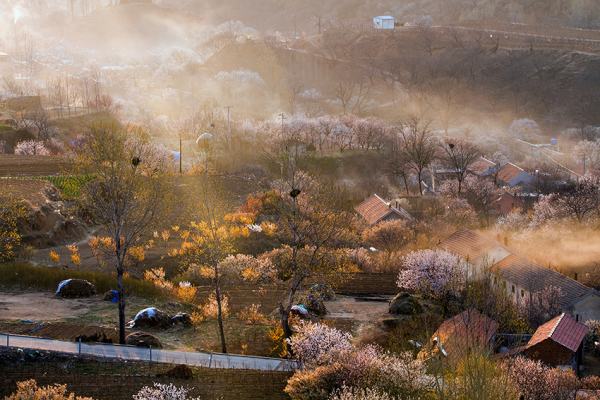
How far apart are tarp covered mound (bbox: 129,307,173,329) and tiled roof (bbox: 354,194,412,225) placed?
21935mm

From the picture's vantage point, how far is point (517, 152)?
214 feet

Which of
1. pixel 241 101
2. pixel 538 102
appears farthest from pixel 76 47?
pixel 538 102

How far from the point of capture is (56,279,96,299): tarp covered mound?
19.0 metres

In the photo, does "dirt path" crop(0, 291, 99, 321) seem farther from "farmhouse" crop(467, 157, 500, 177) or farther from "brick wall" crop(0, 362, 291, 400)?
"farmhouse" crop(467, 157, 500, 177)

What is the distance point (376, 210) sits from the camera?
39.5 meters

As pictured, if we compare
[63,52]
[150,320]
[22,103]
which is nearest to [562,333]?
[150,320]

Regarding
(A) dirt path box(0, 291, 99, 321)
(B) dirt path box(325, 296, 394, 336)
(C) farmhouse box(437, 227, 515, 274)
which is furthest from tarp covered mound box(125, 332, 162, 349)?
(C) farmhouse box(437, 227, 515, 274)

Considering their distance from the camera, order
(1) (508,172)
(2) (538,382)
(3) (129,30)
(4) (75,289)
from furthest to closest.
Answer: (3) (129,30) → (1) (508,172) → (4) (75,289) → (2) (538,382)

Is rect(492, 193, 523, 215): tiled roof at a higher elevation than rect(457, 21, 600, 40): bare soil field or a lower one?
lower

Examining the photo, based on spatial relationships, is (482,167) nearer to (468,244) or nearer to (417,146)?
(417,146)

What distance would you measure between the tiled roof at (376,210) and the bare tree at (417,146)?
7.26 m

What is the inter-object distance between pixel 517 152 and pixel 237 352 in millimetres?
57337

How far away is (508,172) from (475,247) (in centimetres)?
2696

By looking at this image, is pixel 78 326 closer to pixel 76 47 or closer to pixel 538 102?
pixel 538 102
